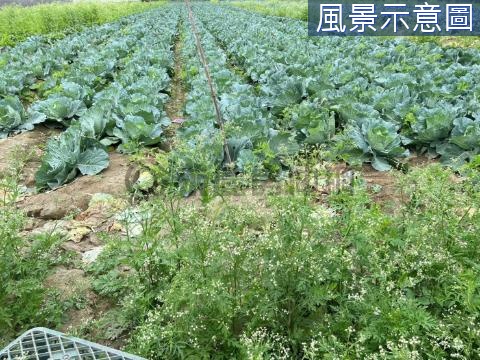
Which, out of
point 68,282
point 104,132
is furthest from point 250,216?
point 104,132

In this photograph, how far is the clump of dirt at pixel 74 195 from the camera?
13.9 ft

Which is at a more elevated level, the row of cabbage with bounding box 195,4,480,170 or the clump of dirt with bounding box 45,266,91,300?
the row of cabbage with bounding box 195,4,480,170

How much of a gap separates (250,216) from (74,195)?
2.65 m

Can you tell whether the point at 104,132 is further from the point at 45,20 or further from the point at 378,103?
the point at 45,20

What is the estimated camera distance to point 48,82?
7969 millimetres

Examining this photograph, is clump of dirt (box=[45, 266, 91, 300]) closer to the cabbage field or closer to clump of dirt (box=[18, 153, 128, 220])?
the cabbage field

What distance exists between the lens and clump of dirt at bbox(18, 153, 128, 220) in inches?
167

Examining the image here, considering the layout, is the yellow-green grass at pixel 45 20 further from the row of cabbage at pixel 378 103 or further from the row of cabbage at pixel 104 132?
the row of cabbage at pixel 378 103

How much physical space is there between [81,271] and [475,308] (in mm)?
2447

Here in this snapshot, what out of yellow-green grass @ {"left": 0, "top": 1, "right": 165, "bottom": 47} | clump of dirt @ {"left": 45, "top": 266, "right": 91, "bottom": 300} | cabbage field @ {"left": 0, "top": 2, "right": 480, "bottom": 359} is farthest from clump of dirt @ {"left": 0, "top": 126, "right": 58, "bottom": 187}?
yellow-green grass @ {"left": 0, "top": 1, "right": 165, "bottom": 47}

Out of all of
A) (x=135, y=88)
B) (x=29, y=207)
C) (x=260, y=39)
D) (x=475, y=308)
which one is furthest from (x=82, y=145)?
(x=260, y=39)

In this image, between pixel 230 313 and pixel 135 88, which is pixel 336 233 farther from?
pixel 135 88

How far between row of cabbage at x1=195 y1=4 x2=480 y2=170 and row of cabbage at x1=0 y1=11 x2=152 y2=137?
2747mm

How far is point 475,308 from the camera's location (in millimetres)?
2107
